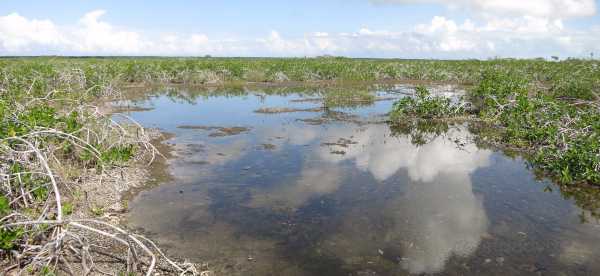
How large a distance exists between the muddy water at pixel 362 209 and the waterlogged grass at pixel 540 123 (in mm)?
644

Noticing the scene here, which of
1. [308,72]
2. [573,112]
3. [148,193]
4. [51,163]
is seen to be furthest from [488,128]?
[308,72]

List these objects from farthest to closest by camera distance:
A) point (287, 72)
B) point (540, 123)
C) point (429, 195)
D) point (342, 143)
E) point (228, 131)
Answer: point (287, 72) < point (228, 131) < point (342, 143) < point (540, 123) < point (429, 195)

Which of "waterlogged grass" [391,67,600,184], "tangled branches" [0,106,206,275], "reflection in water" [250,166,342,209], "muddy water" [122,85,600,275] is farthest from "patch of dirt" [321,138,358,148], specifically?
"tangled branches" [0,106,206,275]

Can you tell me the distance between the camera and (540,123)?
13336 mm

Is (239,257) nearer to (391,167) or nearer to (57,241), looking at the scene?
(57,241)

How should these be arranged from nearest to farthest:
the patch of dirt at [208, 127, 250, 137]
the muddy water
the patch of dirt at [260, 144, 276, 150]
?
the muddy water, the patch of dirt at [260, 144, 276, 150], the patch of dirt at [208, 127, 250, 137]

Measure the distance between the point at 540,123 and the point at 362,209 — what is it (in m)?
8.24

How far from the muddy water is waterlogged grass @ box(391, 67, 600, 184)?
0.64m

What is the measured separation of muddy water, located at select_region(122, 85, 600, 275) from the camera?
21.6ft

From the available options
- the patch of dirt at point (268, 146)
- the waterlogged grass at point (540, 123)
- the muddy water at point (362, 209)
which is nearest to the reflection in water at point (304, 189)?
the muddy water at point (362, 209)

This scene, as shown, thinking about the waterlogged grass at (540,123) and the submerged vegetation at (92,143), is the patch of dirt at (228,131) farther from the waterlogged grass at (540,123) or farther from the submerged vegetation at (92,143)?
the waterlogged grass at (540,123)

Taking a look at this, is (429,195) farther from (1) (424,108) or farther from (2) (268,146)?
(1) (424,108)

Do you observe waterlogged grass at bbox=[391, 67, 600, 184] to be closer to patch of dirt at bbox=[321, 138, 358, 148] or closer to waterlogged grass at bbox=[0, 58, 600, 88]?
patch of dirt at bbox=[321, 138, 358, 148]

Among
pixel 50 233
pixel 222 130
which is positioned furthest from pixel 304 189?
pixel 222 130
